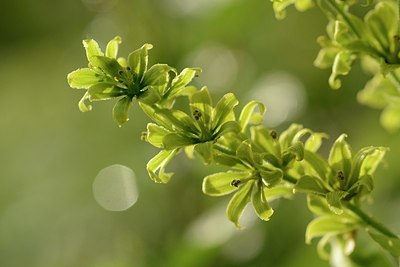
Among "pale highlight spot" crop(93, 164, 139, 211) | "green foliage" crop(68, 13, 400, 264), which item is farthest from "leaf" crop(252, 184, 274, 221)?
"pale highlight spot" crop(93, 164, 139, 211)

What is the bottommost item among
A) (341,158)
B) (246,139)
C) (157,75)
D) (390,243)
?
(390,243)

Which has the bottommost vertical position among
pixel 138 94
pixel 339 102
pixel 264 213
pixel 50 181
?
pixel 339 102

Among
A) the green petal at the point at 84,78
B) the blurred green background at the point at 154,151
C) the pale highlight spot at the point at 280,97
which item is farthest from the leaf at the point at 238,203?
the pale highlight spot at the point at 280,97

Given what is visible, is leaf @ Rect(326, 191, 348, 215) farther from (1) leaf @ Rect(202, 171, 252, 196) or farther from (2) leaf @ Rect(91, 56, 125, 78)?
(2) leaf @ Rect(91, 56, 125, 78)

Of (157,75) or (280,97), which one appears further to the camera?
(280,97)

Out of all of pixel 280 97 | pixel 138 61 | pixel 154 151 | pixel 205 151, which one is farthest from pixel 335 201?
pixel 154 151

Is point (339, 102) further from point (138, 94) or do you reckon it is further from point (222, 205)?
point (138, 94)

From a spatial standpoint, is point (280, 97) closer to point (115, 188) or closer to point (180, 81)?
point (115, 188)

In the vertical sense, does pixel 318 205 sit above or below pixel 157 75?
below

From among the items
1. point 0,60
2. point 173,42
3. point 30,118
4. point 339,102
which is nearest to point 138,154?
point 173,42
